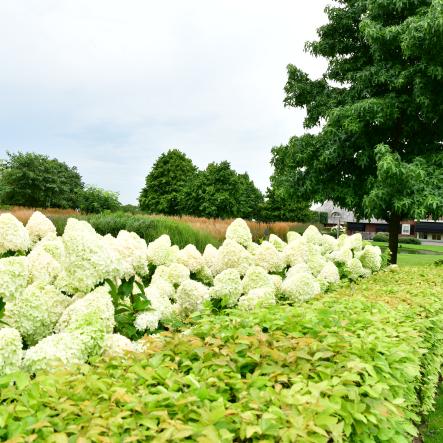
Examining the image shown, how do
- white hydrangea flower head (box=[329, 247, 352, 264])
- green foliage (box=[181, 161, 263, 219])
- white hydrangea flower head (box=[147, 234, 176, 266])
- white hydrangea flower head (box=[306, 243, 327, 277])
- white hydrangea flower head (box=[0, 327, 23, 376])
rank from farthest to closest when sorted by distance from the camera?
green foliage (box=[181, 161, 263, 219]), white hydrangea flower head (box=[329, 247, 352, 264]), white hydrangea flower head (box=[306, 243, 327, 277]), white hydrangea flower head (box=[147, 234, 176, 266]), white hydrangea flower head (box=[0, 327, 23, 376])

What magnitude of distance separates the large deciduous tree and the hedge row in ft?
29.9

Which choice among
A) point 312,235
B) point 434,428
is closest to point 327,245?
point 312,235

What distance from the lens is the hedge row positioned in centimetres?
180

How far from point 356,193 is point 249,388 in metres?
12.5

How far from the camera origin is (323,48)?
15.2m

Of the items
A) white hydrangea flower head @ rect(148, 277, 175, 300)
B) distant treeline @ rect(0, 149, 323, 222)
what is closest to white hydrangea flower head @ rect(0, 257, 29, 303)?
white hydrangea flower head @ rect(148, 277, 175, 300)

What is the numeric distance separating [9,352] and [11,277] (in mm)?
766

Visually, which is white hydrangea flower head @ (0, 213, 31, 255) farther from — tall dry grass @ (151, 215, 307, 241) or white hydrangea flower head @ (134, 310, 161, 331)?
tall dry grass @ (151, 215, 307, 241)

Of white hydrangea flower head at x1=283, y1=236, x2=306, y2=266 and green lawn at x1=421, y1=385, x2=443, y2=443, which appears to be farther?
white hydrangea flower head at x1=283, y1=236, x2=306, y2=266

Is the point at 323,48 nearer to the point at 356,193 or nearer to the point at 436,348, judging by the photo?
the point at 356,193

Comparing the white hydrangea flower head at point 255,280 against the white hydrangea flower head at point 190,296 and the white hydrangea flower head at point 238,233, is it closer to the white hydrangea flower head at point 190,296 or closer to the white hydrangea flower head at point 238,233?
the white hydrangea flower head at point 190,296

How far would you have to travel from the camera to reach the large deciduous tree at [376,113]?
1180 cm

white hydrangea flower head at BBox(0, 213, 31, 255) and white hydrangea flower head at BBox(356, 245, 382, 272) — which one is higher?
white hydrangea flower head at BBox(0, 213, 31, 255)

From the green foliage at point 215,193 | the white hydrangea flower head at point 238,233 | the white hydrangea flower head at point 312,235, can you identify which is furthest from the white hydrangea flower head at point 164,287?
the green foliage at point 215,193
